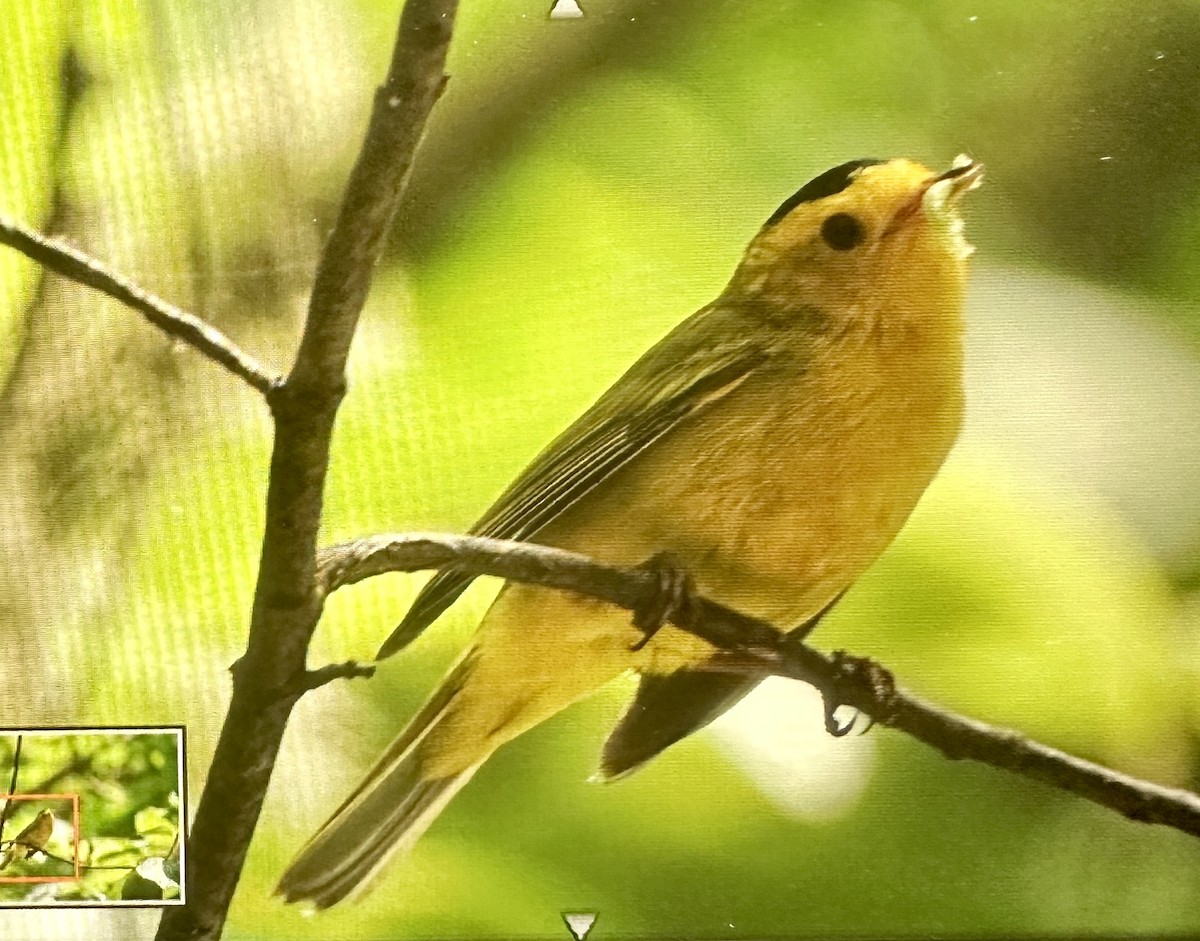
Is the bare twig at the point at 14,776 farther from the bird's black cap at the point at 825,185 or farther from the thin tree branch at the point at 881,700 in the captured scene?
the bird's black cap at the point at 825,185

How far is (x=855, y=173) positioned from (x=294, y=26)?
51 cm

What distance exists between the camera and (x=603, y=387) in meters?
1.02

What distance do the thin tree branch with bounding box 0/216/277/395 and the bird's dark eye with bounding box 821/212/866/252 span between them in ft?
1.60

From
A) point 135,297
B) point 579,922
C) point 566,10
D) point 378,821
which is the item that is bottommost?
point 579,922

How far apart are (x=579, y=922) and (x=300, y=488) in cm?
49

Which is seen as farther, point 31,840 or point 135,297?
point 31,840

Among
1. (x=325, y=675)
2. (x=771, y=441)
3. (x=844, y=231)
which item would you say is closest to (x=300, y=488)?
(x=325, y=675)

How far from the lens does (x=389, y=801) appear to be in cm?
106

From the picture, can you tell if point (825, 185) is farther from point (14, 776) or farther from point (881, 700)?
point (14, 776)

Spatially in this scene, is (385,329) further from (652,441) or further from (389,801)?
(389,801)

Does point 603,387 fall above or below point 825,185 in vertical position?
below

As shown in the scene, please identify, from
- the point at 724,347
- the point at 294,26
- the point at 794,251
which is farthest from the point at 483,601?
the point at 294,26

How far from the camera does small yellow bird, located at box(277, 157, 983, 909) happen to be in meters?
0.98

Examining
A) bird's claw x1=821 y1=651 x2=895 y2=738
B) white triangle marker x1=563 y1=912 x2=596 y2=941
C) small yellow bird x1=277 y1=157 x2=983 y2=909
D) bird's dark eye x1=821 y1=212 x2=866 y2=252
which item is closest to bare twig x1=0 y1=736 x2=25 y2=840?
small yellow bird x1=277 y1=157 x2=983 y2=909
